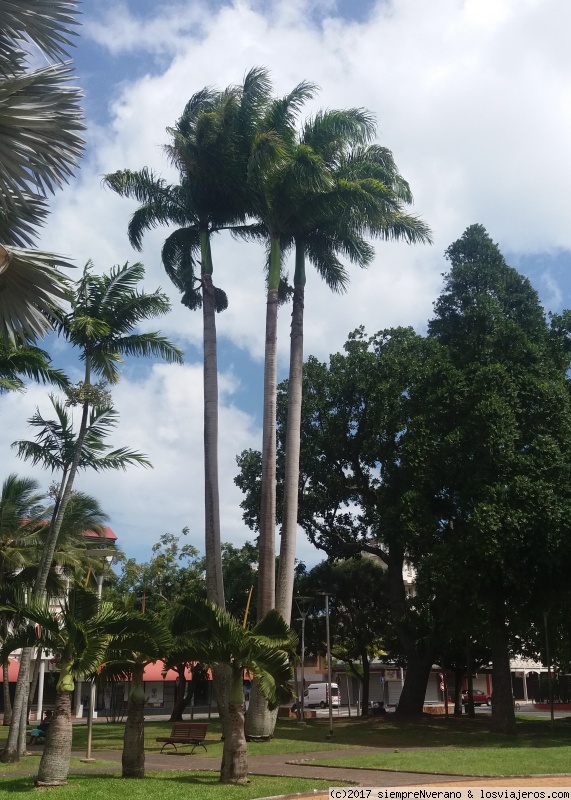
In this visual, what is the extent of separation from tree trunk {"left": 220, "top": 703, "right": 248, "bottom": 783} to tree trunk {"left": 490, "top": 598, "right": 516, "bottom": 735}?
18.0 meters

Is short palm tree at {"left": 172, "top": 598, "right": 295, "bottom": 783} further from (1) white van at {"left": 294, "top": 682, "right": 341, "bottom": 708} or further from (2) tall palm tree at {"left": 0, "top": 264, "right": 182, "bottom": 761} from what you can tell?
(1) white van at {"left": 294, "top": 682, "right": 341, "bottom": 708}

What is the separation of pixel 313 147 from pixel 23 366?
577 inches

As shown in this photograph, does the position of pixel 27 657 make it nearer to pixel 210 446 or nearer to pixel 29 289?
pixel 210 446

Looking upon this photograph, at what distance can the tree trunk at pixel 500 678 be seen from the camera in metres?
30.6

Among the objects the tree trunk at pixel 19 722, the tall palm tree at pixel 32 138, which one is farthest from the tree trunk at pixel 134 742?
the tall palm tree at pixel 32 138

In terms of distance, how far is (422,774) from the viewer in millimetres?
15992

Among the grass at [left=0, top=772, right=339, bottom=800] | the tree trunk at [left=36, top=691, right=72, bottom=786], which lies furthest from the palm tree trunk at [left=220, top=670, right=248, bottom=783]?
the tree trunk at [left=36, top=691, right=72, bottom=786]

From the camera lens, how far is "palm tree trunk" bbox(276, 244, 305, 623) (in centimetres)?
2733

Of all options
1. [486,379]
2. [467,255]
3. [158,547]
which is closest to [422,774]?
[486,379]

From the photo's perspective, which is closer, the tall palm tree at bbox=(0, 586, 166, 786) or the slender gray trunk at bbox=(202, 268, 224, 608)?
the tall palm tree at bbox=(0, 586, 166, 786)

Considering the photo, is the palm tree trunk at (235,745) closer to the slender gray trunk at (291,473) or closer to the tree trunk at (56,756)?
the tree trunk at (56,756)

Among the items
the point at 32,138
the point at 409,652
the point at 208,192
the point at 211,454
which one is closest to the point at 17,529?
the point at 211,454

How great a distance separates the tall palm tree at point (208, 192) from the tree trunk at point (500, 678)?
1151 centimetres

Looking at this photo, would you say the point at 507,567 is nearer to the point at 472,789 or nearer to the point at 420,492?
the point at 420,492
